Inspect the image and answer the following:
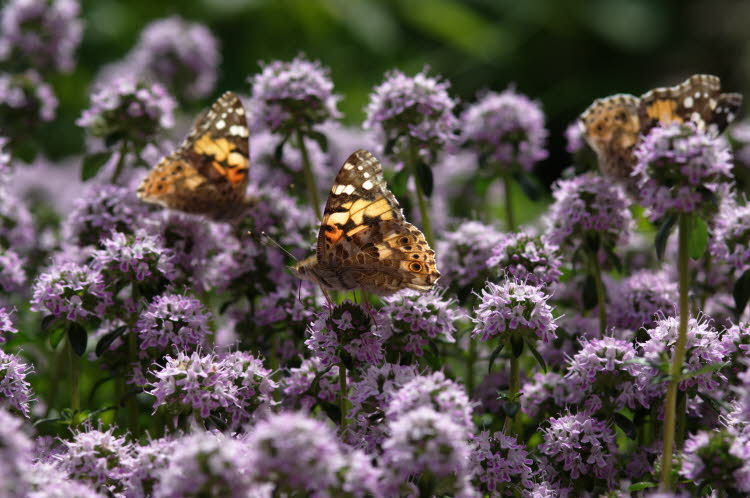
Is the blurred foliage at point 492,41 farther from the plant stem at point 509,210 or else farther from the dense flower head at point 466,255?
the dense flower head at point 466,255

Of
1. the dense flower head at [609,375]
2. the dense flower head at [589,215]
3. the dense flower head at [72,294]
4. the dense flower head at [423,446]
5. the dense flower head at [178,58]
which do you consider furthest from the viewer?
the dense flower head at [178,58]

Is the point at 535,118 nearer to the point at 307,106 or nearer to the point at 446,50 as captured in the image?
the point at 307,106

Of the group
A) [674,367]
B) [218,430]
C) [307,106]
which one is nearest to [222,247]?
[307,106]

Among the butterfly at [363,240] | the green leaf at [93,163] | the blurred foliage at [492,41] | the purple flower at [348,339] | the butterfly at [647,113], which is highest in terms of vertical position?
the blurred foliage at [492,41]

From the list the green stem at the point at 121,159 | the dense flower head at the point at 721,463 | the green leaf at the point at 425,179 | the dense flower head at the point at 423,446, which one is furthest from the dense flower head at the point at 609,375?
the green stem at the point at 121,159

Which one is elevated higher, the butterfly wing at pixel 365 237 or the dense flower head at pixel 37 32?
the dense flower head at pixel 37 32

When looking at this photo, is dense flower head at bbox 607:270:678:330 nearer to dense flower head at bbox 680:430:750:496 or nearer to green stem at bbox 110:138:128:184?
dense flower head at bbox 680:430:750:496
